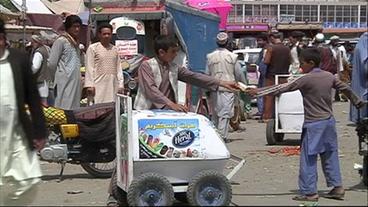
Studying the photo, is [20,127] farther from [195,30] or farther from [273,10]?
[273,10]

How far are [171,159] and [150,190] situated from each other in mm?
338

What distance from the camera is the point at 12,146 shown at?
6508mm

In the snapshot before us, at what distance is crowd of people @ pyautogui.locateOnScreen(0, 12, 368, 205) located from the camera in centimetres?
648

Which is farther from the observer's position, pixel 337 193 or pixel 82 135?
pixel 82 135

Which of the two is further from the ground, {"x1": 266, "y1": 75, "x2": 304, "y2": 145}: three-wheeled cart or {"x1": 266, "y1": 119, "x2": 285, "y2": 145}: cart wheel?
{"x1": 266, "y1": 75, "x2": 304, "y2": 145}: three-wheeled cart

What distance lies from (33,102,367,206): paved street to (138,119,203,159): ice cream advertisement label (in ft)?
2.52

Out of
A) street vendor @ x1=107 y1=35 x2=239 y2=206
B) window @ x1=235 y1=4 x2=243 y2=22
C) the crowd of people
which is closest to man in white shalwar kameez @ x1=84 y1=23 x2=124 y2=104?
the crowd of people

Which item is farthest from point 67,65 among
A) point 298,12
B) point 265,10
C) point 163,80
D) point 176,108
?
point 298,12

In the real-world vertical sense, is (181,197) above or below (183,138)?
below

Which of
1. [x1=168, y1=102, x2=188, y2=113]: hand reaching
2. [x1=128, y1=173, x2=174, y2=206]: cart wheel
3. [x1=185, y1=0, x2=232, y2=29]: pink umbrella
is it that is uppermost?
[x1=185, y1=0, x2=232, y2=29]: pink umbrella

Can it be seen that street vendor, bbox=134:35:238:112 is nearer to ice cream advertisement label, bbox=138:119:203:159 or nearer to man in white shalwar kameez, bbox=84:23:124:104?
ice cream advertisement label, bbox=138:119:203:159

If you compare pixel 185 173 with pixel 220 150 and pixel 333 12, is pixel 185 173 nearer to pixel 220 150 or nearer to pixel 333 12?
pixel 220 150

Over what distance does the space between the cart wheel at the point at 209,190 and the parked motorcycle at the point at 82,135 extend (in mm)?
2446

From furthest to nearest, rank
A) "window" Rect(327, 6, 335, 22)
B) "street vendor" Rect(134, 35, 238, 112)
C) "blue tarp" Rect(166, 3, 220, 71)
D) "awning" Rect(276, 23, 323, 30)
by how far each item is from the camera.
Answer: "window" Rect(327, 6, 335, 22) → "awning" Rect(276, 23, 323, 30) → "blue tarp" Rect(166, 3, 220, 71) → "street vendor" Rect(134, 35, 238, 112)
